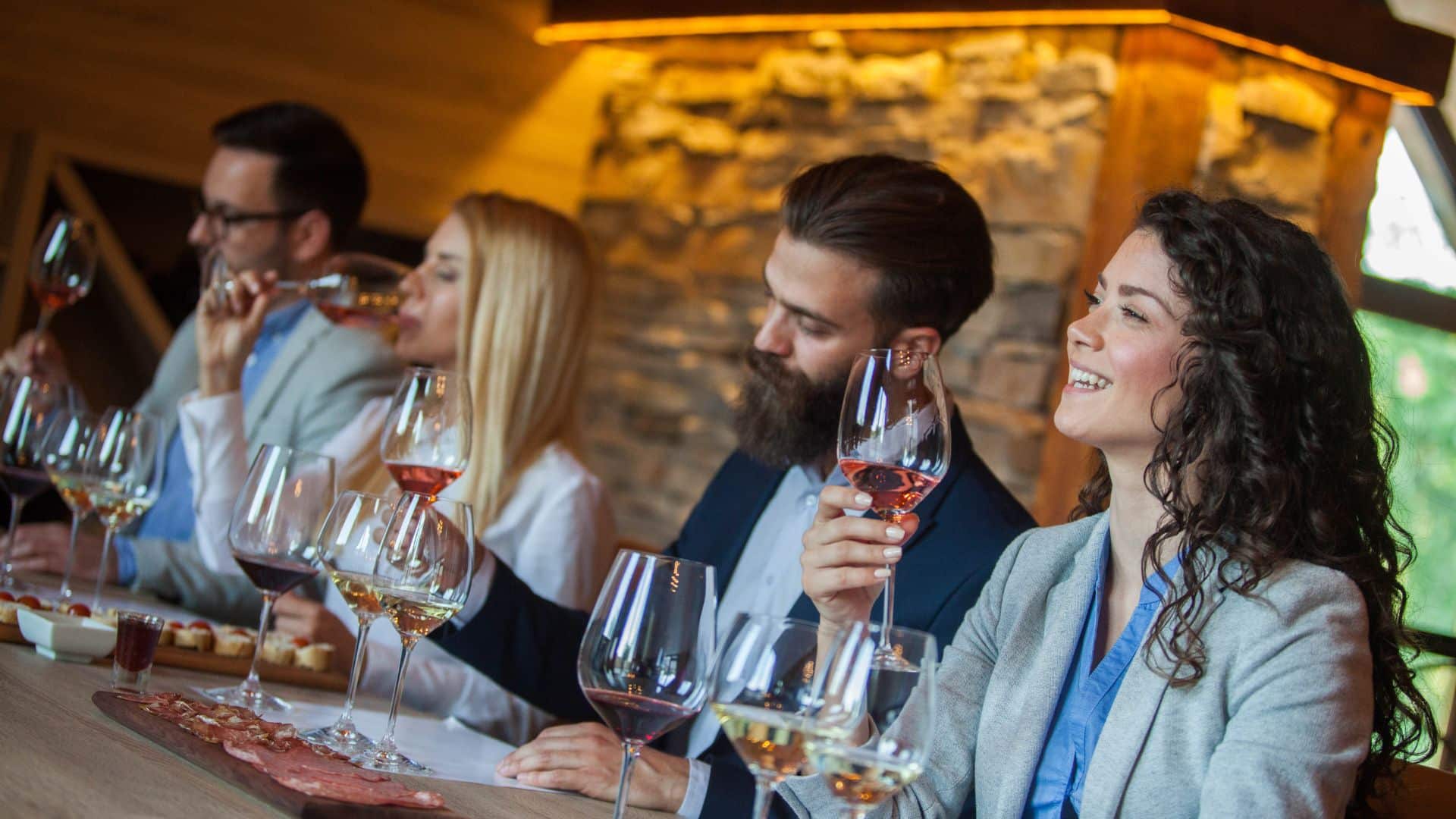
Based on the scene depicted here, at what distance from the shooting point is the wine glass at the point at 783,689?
100 cm

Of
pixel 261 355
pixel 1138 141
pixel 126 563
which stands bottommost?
pixel 126 563

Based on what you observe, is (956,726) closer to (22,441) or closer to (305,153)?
(22,441)

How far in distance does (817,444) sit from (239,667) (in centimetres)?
92

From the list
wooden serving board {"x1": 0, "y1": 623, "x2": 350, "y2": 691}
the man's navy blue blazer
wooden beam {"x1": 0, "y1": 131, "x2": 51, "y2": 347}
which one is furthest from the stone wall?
wooden serving board {"x1": 0, "y1": 623, "x2": 350, "y2": 691}

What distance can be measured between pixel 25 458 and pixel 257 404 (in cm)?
97

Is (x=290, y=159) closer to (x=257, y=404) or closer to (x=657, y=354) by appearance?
(x=257, y=404)

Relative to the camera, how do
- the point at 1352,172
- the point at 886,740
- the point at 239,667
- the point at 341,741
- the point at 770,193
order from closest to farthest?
1. the point at 886,740
2. the point at 341,741
3. the point at 239,667
4. the point at 1352,172
5. the point at 770,193

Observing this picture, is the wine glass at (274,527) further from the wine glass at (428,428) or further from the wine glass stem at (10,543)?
the wine glass stem at (10,543)

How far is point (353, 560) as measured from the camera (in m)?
1.43

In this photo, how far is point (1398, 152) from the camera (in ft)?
13.4

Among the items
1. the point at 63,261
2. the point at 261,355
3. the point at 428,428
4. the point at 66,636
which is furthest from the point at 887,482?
the point at 261,355

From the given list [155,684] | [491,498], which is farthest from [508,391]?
[155,684]

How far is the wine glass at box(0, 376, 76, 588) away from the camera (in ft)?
7.00

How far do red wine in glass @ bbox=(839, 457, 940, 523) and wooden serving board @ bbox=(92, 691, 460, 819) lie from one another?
53 cm
